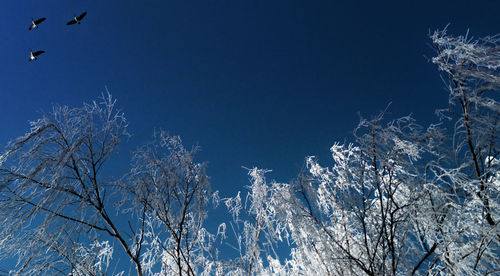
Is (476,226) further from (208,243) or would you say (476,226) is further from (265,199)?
(208,243)

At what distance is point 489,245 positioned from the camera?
2.39 meters

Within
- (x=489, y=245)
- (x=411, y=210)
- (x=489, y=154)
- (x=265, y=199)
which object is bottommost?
(x=489, y=245)

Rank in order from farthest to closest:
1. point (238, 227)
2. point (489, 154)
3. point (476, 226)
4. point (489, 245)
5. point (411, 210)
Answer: point (238, 227)
point (489, 154)
point (411, 210)
point (489, 245)
point (476, 226)

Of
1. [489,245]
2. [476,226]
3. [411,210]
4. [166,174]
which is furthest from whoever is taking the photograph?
[166,174]

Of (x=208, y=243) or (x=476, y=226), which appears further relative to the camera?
(x=208, y=243)

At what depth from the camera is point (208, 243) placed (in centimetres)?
384

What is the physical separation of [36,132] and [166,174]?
1289 mm

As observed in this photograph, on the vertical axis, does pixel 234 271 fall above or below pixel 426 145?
below

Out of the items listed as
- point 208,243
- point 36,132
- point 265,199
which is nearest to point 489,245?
point 265,199

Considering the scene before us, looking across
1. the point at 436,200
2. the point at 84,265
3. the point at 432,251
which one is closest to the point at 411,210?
the point at 436,200

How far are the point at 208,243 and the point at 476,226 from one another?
2.81 m

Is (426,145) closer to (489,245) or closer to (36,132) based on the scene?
(489,245)

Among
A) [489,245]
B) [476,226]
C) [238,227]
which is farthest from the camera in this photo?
[238,227]

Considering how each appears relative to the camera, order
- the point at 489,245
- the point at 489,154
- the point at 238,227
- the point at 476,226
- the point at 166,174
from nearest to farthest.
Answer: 1. the point at 476,226
2. the point at 489,245
3. the point at 489,154
4. the point at 166,174
5. the point at 238,227
